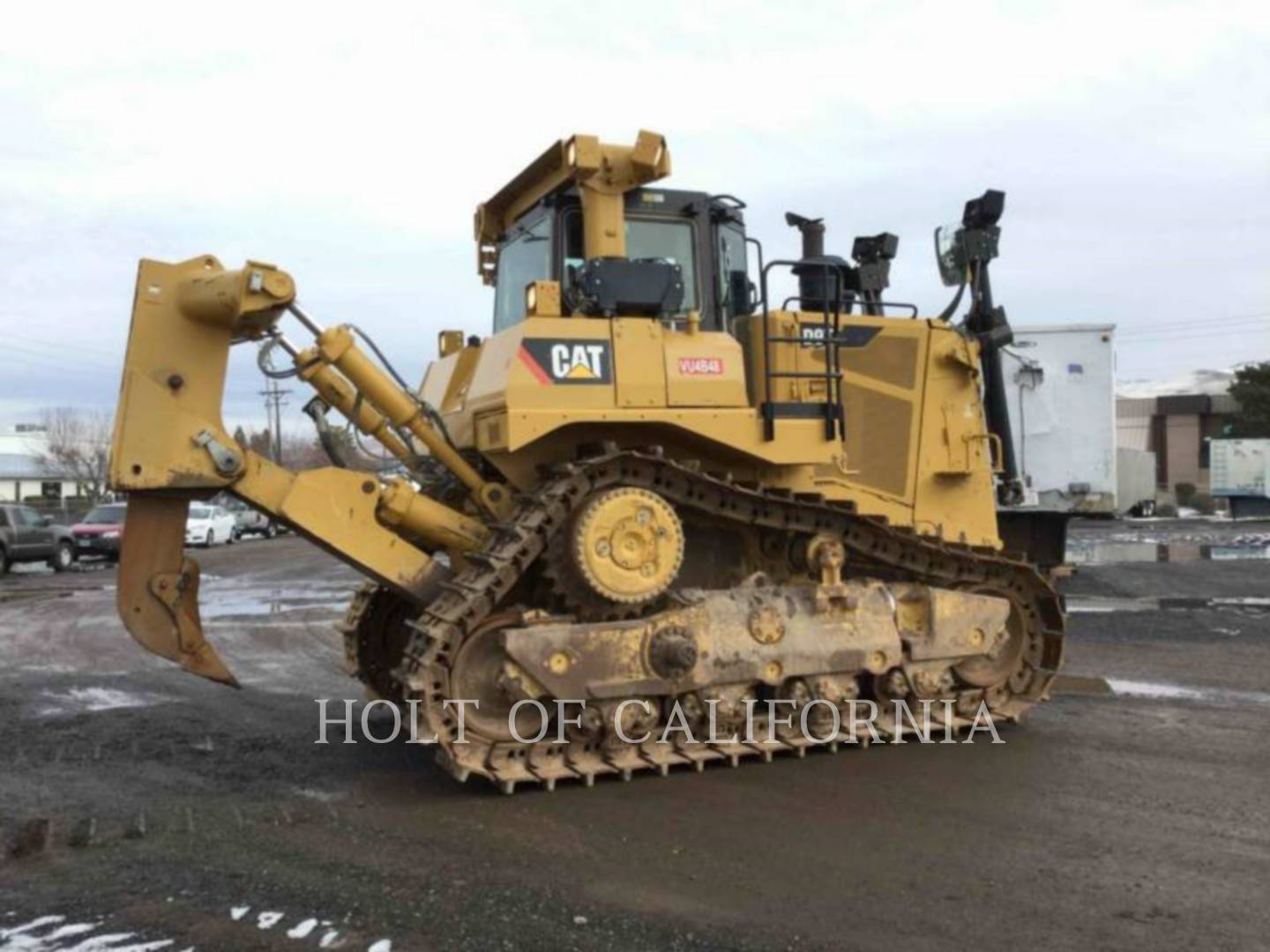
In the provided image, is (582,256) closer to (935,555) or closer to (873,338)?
(873,338)

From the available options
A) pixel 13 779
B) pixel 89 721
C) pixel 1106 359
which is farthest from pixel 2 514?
pixel 1106 359

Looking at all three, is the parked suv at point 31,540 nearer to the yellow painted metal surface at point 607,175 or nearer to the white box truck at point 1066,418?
the white box truck at point 1066,418

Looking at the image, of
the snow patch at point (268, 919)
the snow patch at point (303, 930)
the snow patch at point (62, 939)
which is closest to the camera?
the snow patch at point (62, 939)

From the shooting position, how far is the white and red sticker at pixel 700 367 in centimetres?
666

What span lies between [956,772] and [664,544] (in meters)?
2.13

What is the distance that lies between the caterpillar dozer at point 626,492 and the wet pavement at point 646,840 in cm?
50

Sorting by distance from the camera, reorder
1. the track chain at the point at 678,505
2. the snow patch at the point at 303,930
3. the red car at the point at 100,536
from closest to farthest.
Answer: the snow patch at the point at 303,930
the track chain at the point at 678,505
the red car at the point at 100,536

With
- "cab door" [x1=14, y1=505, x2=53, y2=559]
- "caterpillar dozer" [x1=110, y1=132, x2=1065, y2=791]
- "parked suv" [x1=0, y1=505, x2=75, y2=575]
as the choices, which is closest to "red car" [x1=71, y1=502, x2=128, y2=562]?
"parked suv" [x1=0, y1=505, x2=75, y2=575]

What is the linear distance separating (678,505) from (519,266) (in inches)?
82.6

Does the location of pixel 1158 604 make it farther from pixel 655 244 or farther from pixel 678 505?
pixel 655 244

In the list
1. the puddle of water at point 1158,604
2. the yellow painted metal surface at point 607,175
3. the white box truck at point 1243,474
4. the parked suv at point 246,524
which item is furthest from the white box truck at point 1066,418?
the parked suv at point 246,524

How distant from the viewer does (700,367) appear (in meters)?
6.70

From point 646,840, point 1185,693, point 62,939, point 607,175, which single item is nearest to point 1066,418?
point 1185,693

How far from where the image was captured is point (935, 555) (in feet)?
24.7
